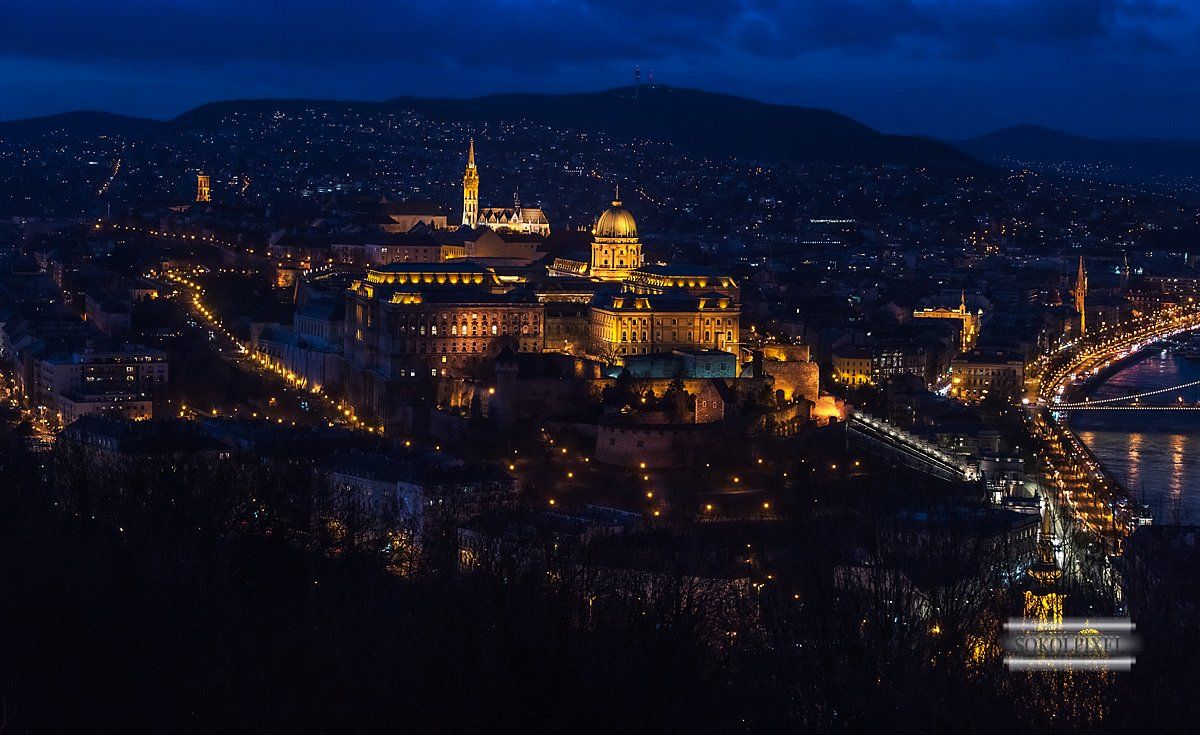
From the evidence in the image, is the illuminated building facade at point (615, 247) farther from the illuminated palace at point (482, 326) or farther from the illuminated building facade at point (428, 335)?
the illuminated building facade at point (428, 335)

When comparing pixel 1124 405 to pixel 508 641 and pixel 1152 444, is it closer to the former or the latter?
pixel 1152 444

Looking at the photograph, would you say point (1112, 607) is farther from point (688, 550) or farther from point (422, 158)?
point (422, 158)

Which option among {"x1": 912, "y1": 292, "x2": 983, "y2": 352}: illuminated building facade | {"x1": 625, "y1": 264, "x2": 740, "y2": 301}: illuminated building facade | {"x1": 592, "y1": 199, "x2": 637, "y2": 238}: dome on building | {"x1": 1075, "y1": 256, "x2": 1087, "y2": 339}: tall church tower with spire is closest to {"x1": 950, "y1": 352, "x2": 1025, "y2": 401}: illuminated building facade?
{"x1": 912, "y1": 292, "x2": 983, "y2": 352}: illuminated building facade

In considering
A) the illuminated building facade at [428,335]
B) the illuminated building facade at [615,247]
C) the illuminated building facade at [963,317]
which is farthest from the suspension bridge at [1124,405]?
the illuminated building facade at [428,335]

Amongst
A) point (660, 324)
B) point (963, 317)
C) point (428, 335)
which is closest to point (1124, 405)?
point (660, 324)

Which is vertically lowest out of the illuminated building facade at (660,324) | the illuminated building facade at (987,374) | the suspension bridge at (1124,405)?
the suspension bridge at (1124,405)

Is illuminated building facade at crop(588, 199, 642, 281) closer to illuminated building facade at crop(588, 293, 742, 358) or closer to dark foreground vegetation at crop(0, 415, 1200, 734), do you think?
illuminated building facade at crop(588, 293, 742, 358)
